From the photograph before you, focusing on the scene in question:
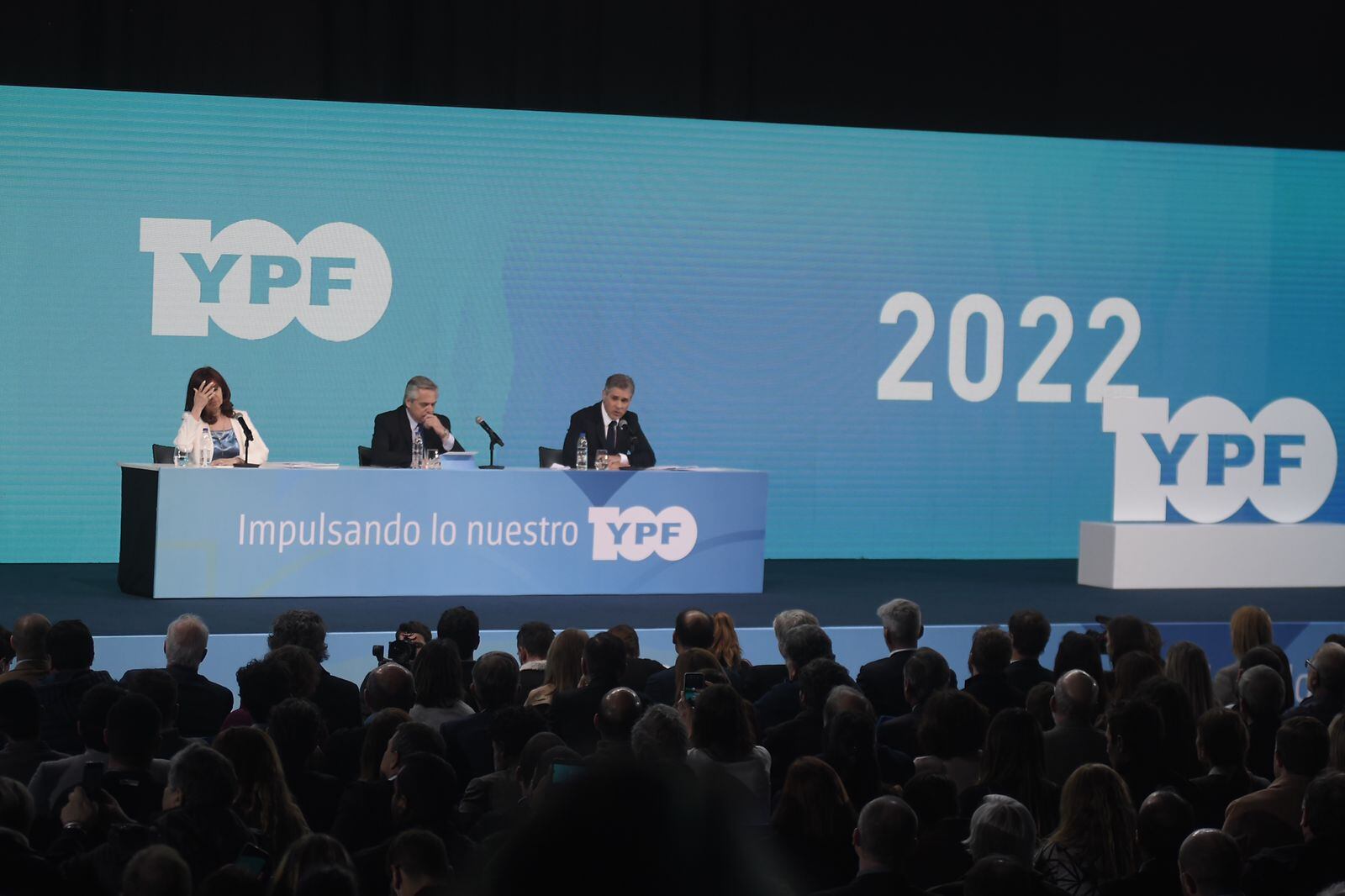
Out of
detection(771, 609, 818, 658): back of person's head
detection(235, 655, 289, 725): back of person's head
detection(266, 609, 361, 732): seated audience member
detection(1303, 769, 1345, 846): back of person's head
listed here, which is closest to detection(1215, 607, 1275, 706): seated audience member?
detection(771, 609, 818, 658): back of person's head

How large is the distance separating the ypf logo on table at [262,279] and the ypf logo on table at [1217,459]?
15.5 feet

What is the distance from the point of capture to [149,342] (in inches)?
380

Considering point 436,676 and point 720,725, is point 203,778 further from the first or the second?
point 436,676

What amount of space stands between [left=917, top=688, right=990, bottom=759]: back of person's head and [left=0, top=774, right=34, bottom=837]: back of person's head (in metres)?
2.10

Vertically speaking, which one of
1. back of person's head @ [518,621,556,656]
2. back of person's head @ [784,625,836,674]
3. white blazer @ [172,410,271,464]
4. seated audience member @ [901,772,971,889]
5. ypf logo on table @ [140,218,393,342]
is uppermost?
ypf logo on table @ [140,218,393,342]

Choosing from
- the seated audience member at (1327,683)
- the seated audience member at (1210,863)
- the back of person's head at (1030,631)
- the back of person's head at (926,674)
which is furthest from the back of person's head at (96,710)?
the seated audience member at (1327,683)

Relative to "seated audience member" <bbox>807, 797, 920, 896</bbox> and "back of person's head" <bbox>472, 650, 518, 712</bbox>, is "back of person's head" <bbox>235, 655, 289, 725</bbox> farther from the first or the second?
"seated audience member" <bbox>807, 797, 920, 896</bbox>

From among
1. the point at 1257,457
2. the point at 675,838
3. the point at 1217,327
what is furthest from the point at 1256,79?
the point at 675,838

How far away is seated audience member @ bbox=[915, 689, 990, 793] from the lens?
3959 millimetres

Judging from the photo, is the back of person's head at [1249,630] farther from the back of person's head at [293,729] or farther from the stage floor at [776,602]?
the back of person's head at [293,729]

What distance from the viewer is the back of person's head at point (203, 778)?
3021 mm

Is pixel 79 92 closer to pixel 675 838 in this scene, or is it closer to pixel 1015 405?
pixel 1015 405

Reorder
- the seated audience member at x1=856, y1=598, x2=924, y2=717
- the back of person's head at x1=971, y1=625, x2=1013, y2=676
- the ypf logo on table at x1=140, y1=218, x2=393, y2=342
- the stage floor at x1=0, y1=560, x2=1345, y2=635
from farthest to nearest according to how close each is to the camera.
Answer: the ypf logo on table at x1=140, y1=218, x2=393, y2=342
the stage floor at x1=0, y1=560, x2=1345, y2=635
the seated audience member at x1=856, y1=598, x2=924, y2=717
the back of person's head at x1=971, y1=625, x2=1013, y2=676

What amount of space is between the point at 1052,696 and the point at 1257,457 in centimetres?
737
